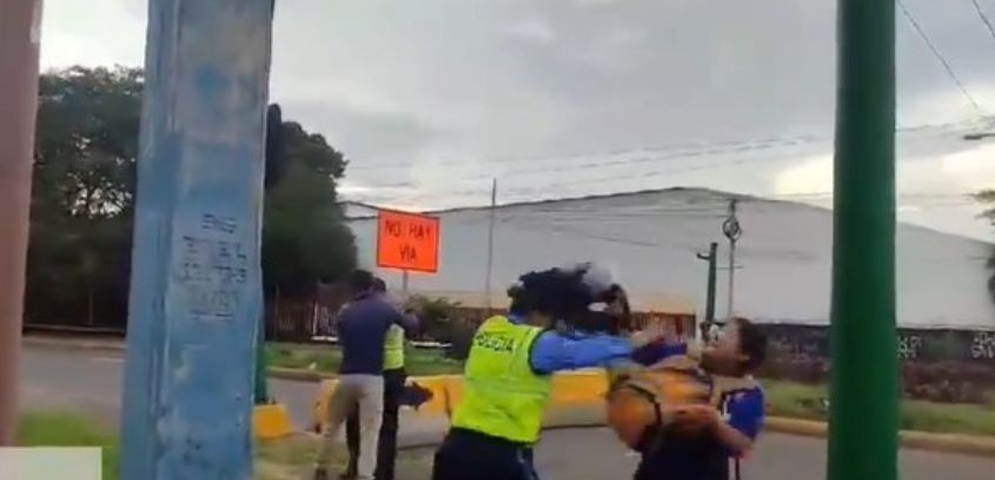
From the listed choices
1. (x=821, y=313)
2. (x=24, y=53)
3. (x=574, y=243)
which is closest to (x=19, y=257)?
(x=24, y=53)

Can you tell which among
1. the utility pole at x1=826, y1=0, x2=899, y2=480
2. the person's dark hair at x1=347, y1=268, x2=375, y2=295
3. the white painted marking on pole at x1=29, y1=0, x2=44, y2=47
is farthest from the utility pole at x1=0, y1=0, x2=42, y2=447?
the utility pole at x1=826, y1=0, x2=899, y2=480

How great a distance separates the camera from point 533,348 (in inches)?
170

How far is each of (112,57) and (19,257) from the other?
1003 mm

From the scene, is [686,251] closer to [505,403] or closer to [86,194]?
[505,403]

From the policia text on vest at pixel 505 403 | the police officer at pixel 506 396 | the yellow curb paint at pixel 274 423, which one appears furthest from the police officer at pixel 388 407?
the policia text on vest at pixel 505 403

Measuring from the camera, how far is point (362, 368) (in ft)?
17.6

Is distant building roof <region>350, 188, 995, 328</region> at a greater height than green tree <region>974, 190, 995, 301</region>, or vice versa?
green tree <region>974, 190, 995, 301</region>

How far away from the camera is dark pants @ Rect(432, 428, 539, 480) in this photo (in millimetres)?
4285

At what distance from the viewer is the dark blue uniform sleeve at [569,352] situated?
4328mm

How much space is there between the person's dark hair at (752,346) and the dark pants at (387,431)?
1214 millimetres

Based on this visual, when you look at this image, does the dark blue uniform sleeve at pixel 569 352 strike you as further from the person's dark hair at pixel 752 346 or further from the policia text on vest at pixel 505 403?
the person's dark hair at pixel 752 346

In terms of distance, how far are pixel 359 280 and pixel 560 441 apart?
91 cm

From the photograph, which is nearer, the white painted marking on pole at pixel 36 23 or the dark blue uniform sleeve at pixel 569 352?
the white painted marking on pole at pixel 36 23

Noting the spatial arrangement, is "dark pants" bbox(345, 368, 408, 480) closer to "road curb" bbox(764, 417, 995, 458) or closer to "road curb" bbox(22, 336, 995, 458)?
"road curb" bbox(22, 336, 995, 458)
